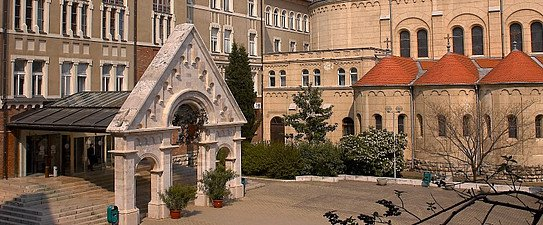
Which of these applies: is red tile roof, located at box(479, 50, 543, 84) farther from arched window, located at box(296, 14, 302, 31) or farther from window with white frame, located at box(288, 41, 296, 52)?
arched window, located at box(296, 14, 302, 31)

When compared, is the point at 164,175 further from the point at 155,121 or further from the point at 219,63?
the point at 219,63

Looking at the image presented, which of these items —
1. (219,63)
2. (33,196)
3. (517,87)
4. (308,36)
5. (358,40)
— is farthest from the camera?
(308,36)

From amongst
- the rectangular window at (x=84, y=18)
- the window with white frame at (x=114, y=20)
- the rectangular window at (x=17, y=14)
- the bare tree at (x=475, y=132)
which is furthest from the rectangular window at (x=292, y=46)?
the rectangular window at (x=17, y=14)

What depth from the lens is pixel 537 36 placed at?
38.2 metres

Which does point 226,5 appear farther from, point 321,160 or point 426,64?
point 426,64

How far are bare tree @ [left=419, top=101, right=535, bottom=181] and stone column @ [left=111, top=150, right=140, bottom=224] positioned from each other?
1922 cm

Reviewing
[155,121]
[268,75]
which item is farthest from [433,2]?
[155,121]

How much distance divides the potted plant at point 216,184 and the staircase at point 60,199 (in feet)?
8.91

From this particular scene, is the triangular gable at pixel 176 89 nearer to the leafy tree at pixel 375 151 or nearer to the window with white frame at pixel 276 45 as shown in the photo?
the leafy tree at pixel 375 151

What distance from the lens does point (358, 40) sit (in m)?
44.9

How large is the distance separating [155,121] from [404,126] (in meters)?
21.0

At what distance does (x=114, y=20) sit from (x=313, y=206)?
15178mm

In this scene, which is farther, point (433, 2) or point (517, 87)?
point (433, 2)

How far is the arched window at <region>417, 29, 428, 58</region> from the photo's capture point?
139 ft
